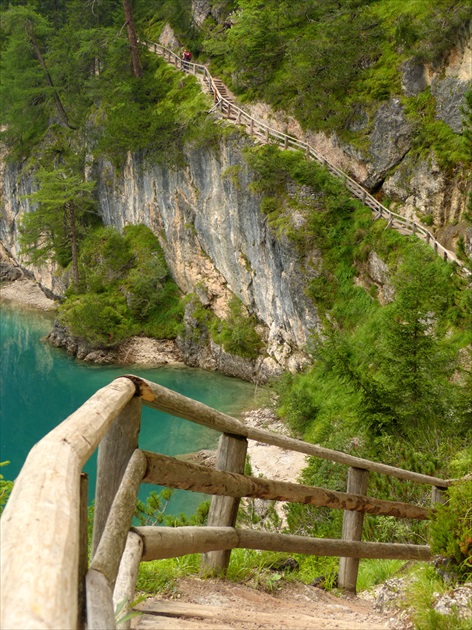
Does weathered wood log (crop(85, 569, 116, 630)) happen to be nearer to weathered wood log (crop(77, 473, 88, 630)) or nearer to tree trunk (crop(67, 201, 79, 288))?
weathered wood log (crop(77, 473, 88, 630))

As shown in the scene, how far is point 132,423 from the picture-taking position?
7.61 ft

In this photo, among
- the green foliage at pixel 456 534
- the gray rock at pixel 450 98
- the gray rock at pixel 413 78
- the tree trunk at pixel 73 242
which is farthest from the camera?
the tree trunk at pixel 73 242

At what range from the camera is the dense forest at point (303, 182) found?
446 inches

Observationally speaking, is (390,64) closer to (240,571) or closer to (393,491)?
(393,491)

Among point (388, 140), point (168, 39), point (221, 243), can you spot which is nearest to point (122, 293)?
point (221, 243)

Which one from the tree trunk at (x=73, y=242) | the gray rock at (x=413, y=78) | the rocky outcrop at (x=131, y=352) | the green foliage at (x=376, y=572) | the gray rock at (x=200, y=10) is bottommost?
the rocky outcrop at (x=131, y=352)

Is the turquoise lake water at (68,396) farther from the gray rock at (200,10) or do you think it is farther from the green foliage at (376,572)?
the gray rock at (200,10)

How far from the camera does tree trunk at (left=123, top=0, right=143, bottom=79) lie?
3047 cm

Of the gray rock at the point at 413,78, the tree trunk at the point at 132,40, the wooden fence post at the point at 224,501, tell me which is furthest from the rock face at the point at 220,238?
the wooden fence post at the point at 224,501

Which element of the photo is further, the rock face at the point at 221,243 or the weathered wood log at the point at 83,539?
the rock face at the point at 221,243

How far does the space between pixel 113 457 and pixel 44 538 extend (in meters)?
1.14

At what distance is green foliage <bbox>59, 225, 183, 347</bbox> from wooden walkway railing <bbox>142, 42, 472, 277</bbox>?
8994 mm

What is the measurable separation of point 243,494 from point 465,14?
1883 cm

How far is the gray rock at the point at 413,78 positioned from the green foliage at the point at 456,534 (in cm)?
1897
